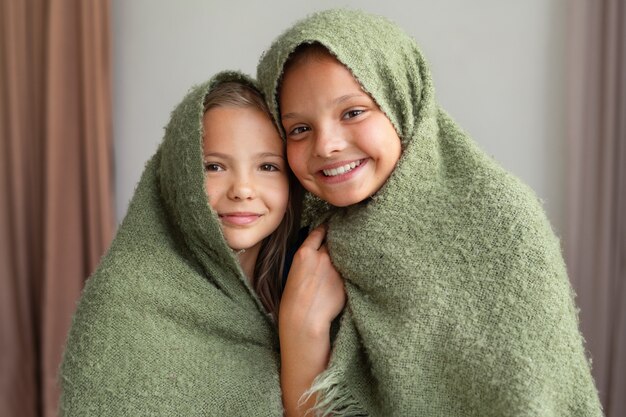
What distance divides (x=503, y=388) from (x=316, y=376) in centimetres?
33

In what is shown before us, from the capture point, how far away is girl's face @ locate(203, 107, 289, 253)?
4.21ft

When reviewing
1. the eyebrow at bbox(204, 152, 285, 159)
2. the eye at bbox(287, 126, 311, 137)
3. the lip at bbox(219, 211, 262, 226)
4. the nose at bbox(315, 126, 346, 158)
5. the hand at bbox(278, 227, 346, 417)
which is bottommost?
the hand at bbox(278, 227, 346, 417)

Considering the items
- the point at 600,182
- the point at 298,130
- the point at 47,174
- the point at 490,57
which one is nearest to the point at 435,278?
the point at 298,130

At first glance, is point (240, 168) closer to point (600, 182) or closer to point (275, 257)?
point (275, 257)

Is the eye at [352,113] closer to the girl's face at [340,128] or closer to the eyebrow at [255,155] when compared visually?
the girl's face at [340,128]

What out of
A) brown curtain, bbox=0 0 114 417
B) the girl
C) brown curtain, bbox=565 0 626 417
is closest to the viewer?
the girl

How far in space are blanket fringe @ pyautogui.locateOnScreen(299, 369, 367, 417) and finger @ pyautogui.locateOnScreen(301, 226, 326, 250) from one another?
0.88 feet

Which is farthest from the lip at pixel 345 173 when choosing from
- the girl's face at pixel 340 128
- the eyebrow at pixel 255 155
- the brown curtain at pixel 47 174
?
the brown curtain at pixel 47 174

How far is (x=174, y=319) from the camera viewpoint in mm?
1239

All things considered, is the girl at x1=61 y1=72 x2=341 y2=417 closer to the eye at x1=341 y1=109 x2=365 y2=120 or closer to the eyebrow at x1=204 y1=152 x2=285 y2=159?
the eyebrow at x1=204 y1=152 x2=285 y2=159

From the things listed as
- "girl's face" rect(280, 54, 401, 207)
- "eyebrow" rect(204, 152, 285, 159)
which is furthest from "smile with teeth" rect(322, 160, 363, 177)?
"eyebrow" rect(204, 152, 285, 159)

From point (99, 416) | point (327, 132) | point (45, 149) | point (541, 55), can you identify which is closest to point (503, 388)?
point (327, 132)

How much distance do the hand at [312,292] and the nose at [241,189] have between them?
155 millimetres

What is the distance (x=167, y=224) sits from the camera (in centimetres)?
133
